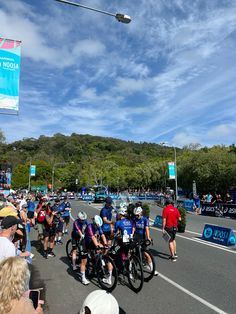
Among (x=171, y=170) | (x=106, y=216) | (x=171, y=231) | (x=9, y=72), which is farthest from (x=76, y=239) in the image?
(x=171, y=170)

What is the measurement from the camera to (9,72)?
348 inches

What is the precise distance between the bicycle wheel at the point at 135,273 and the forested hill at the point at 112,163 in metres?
40.1

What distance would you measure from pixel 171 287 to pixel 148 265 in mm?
911

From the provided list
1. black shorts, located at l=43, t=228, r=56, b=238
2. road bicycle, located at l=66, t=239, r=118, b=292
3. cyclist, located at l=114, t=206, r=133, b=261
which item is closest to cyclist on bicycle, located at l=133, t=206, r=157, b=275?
cyclist, located at l=114, t=206, r=133, b=261

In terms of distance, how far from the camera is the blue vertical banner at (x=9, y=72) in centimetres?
866

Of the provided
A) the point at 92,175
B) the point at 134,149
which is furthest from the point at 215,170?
the point at 134,149

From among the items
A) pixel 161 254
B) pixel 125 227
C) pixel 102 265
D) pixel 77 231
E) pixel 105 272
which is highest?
pixel 125 227

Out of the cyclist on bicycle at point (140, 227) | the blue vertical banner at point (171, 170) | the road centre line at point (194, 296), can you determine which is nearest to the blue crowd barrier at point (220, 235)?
the cyclist on bicycle at point (140, 227)

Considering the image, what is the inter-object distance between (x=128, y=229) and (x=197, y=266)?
2.52 metres

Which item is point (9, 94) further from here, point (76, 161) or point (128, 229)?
point (76, 161)

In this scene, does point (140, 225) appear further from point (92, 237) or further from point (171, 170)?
point (171, 170)

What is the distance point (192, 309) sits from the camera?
565 cm

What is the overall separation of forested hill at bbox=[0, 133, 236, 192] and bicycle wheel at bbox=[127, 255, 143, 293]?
40.1 metres

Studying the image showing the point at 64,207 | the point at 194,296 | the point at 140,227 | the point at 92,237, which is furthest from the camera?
the point at 64,207
